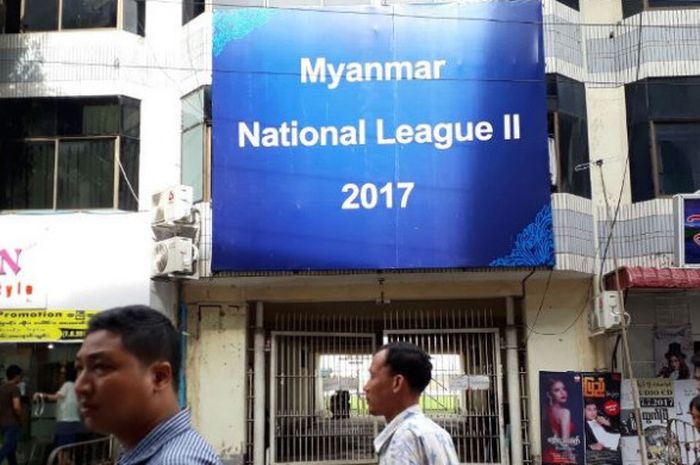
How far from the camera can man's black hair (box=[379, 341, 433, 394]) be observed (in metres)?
3.31

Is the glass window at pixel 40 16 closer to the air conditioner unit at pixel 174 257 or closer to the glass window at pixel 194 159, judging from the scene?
the glass window at pixel 194 159

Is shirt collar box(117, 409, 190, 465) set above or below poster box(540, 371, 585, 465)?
above

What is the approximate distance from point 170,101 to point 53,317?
3.58 m

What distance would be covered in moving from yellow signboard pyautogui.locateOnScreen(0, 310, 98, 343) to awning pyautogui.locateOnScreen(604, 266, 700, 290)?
705cm

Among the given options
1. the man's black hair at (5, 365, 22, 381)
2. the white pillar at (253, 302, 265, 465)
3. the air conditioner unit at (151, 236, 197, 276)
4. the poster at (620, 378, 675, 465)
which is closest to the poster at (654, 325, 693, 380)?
the poster at (620, 378, 675, 465)

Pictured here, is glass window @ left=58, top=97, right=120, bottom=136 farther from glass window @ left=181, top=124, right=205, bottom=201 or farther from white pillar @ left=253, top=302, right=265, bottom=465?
white pillar @ left=253, top=302, right=265, bottom=465

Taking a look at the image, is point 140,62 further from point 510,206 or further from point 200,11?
point 510,206

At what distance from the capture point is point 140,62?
11.6 meters

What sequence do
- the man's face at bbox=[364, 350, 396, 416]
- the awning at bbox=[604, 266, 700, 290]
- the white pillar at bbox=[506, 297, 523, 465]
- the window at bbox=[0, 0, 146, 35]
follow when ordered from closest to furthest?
the man's face at bbox=[364, 350, 396, 416] → the awning at bbox=[604, 266, 700, 290] → the white pillar at bbox=[506, 297, 523, 465] → the window at bbox=[0, 0, 146, 35]

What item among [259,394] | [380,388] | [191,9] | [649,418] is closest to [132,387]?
[380,388]

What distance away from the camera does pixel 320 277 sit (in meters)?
10.9

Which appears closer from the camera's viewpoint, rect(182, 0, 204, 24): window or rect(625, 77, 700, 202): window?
rect(625, 77, 700, 202): window

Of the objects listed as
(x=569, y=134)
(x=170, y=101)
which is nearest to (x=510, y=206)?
(x=569, y=134)

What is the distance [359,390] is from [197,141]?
4.36 meters
